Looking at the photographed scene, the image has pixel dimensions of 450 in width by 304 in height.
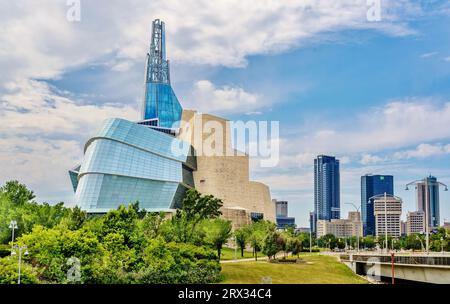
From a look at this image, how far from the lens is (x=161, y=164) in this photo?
48.4 m

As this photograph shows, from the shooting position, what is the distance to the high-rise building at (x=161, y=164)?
146 ft

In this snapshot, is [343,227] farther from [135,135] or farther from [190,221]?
[190,221]

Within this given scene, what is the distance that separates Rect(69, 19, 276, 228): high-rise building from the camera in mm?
44438

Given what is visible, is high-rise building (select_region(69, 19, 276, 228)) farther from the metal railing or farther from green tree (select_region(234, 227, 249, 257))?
the metal railing

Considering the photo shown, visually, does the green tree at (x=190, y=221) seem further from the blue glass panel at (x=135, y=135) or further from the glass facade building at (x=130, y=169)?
the blue glass panel at (x=135, y=135)

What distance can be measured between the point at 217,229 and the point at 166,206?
17799 mm

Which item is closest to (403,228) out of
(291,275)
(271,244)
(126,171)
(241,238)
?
(241,238)

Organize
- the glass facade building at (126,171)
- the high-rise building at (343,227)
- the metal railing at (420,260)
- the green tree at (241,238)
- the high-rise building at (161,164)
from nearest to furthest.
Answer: the metal railing at (420,260), the green tree at (241,238), the high-rise building at (343,227), the glass facade building at (126,171), the high-rise building at (161,164)

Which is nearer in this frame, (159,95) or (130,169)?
(130,169)

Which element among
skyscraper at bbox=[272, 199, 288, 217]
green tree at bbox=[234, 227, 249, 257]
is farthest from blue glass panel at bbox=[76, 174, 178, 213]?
skyscraper at bbox=[272, 199, 288, 217]

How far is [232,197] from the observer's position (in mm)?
58000

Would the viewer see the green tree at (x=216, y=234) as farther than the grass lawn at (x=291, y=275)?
Yes

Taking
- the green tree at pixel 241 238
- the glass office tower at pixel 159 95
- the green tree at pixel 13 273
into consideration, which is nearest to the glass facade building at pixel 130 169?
the glass office tower at pixel 159 95
